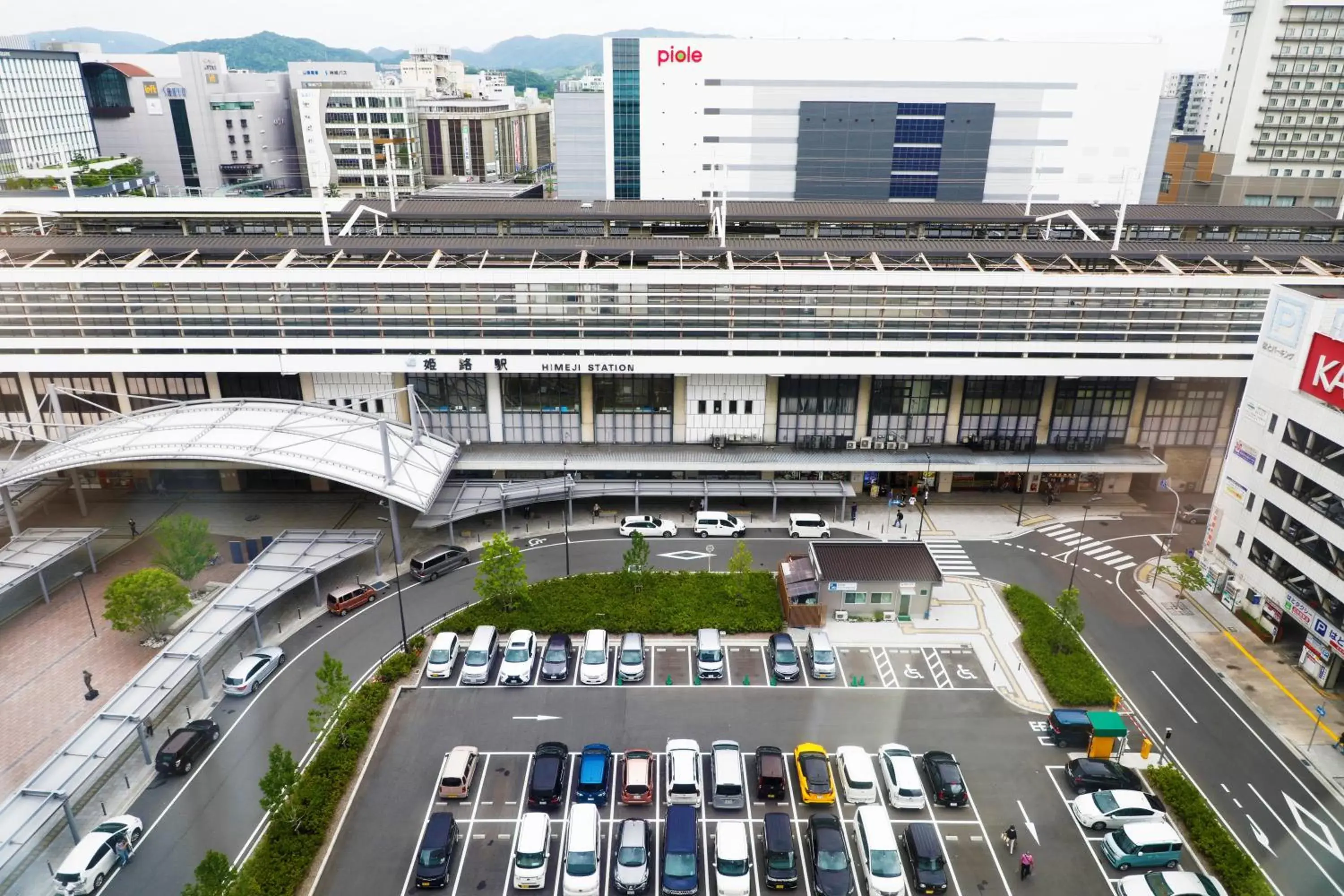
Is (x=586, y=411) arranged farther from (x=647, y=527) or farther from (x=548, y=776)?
(x=548, y=776)

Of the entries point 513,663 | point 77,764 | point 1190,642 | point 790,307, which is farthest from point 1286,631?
point 77,764

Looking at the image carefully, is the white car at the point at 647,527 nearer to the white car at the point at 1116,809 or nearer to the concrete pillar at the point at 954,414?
the concrete pillar at the point at 954,414

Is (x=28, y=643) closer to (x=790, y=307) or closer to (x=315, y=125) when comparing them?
(x=790, y=307)

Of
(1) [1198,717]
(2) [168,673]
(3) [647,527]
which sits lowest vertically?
(1) [1198,717]

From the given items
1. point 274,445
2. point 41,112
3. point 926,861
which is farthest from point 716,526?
point 41,112

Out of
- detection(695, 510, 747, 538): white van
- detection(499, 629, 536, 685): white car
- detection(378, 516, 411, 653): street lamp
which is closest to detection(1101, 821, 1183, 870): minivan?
detection(499, 629, 536, 685): white car

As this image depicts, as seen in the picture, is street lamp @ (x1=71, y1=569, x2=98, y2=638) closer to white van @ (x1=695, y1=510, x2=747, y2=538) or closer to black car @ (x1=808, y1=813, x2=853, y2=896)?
white van @ (x1=695, y1=510, x2=747, y2=538)

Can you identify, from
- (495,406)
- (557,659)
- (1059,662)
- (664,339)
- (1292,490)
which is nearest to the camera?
(557,659)

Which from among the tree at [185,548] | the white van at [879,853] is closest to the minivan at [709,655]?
the white van at [879,853]
